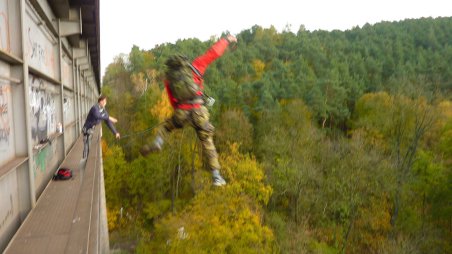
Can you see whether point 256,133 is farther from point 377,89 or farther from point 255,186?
point 377,89

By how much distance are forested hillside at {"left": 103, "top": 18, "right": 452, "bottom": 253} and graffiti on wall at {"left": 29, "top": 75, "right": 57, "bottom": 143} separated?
32.2ft

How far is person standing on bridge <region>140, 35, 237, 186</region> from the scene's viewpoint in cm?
397

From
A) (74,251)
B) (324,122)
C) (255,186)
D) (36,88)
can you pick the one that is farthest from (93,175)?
(324,122)

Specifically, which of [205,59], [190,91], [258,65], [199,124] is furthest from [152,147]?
[258,65]

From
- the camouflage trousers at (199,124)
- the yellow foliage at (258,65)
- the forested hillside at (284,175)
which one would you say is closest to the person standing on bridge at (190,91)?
the camouflage trousers at (199,124)

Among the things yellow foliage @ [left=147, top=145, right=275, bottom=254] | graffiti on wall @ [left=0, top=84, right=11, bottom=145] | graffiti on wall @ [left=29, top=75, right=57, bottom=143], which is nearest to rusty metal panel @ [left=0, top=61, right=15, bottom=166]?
graffiti on wall @ [left=0, top=84, right=11, bottom=145]

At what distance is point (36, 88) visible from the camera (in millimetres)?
5715

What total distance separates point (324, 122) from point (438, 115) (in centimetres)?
1807

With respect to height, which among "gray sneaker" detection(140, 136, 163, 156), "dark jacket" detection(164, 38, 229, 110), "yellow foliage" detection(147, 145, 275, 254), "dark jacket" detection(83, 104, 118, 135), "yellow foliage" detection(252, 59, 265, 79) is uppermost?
"yellow foliage" detection(252, 59, 265, 79)

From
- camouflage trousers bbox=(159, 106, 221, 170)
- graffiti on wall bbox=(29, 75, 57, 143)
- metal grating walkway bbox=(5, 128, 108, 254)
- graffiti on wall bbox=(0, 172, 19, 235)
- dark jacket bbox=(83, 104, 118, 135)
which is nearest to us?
metal grating walkway bbox=(5, 128, 108, 254)

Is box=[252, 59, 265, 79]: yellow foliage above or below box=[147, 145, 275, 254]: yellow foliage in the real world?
above

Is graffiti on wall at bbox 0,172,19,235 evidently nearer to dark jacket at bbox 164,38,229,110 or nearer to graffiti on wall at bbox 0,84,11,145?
graffiti on wall at bbox 0,84,11,145

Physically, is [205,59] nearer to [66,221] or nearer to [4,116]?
[4,116]

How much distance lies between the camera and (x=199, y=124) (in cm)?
413
